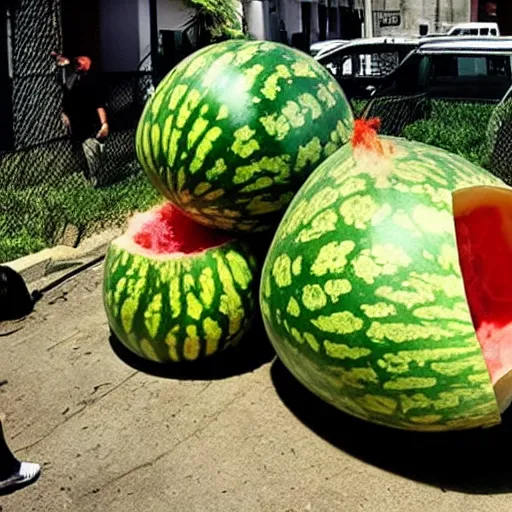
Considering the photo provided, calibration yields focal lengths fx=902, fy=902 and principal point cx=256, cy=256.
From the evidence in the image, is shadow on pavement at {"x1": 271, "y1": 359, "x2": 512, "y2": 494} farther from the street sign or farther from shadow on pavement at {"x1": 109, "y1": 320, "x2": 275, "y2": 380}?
the street sign

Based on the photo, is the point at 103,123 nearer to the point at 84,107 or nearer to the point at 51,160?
the point at 84,107

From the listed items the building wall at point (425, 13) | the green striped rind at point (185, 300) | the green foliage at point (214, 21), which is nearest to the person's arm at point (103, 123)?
the green foliage at point (214, 21)

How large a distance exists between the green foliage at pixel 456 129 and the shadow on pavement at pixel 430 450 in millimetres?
6707

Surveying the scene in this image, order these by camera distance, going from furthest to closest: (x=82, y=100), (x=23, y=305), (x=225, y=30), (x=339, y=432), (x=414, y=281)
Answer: (x=225, y=30) → (x=82, y=100) → (x=23, y=305) → (x=339, y=432) → (x=414, y=281)

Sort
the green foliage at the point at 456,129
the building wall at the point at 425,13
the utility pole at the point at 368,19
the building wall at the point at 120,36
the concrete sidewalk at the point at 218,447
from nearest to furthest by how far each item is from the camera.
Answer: the concrete sidewalk at the point at 218,447 < the green foliage at the point at 456,129 < the building wall at the point at 120,36 < the utility pole at the point at 368,19 < the building wall at the point at 425,13

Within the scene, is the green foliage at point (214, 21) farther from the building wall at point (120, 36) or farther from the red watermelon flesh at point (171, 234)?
the red watermelon flesh at point (171, 234)

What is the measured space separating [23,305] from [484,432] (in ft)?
10.7

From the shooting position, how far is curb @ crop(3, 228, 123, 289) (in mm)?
6762

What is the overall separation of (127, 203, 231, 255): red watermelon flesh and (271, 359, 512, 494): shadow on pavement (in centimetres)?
103

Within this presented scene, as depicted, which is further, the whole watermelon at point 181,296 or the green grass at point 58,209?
the green grass at point 58,209

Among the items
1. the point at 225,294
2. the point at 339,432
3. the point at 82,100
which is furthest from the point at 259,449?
the point at 82,100

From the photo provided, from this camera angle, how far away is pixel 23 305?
6062 millimetres

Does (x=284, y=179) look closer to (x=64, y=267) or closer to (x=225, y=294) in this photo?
(x=225, y=294)

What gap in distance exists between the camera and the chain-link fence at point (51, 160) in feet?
26.2
